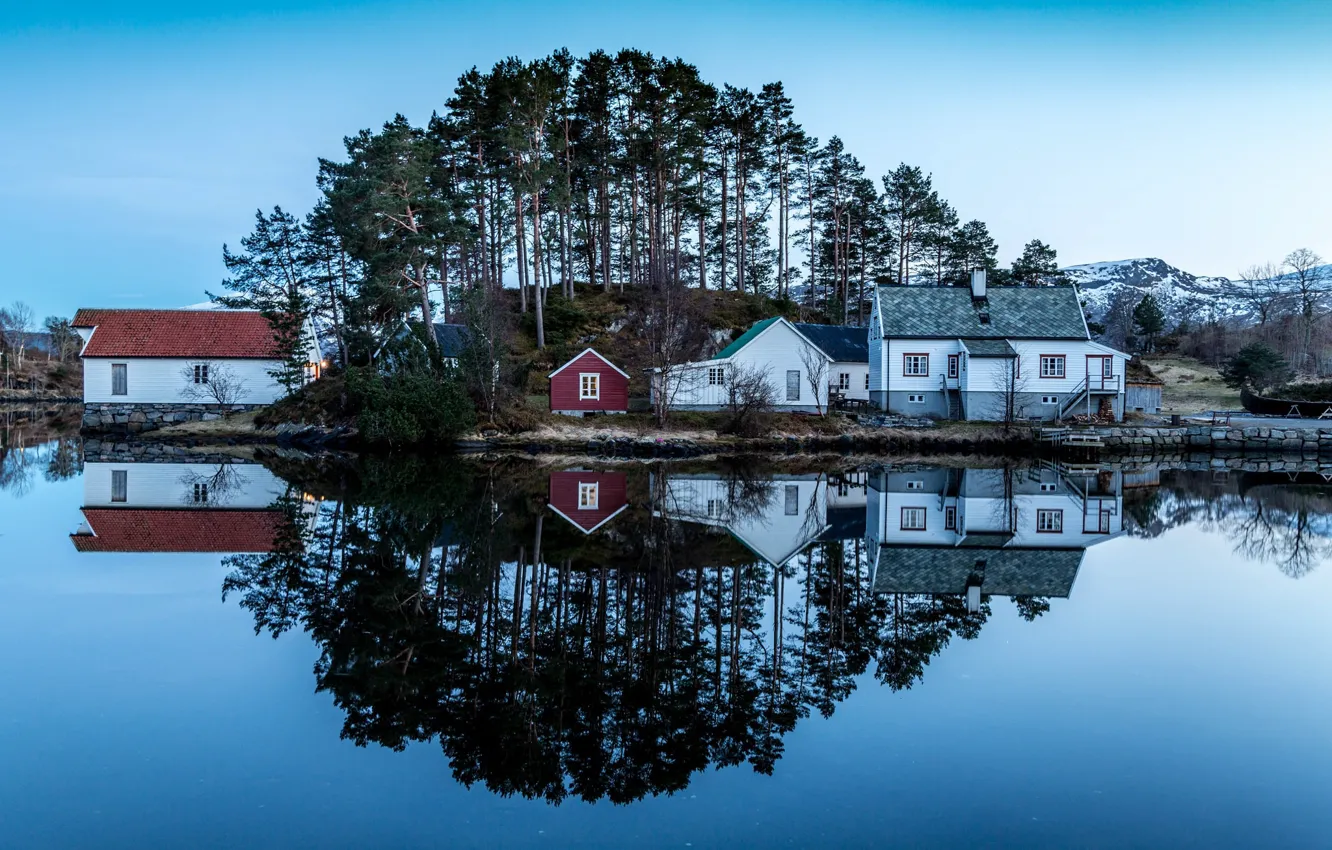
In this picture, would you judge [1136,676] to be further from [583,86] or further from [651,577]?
[583,86]

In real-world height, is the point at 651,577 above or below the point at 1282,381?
below

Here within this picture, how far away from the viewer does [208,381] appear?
4238cm

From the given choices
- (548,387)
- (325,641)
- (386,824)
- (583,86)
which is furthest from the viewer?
(583,86)

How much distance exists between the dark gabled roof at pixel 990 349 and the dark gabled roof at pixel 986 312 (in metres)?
0.37

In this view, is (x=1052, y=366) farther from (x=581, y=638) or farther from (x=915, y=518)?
(x=581, y=638)

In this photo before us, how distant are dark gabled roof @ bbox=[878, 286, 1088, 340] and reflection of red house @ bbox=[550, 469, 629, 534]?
2066 cm

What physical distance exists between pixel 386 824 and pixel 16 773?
9.70 ft

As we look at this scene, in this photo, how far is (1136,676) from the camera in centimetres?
838

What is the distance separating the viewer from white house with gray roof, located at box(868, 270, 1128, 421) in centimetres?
3878

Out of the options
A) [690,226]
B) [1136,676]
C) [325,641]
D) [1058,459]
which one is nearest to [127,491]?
[325,641]

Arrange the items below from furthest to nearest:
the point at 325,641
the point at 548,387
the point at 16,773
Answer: the point at 548,387, the point at 325,641, the point at 16,773

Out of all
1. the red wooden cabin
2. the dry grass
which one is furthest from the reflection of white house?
the dry grass

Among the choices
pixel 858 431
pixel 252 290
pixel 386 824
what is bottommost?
pixel 386 824

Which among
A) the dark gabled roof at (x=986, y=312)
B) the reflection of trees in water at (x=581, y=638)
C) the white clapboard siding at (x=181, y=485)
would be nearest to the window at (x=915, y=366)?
the dark gabled roof at (x=986, y=312)
